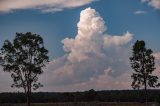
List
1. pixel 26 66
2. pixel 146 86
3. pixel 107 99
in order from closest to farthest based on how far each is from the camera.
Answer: pixel 26 66 < pixel 146 86 < pixel 107 99

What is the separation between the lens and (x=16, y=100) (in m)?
114

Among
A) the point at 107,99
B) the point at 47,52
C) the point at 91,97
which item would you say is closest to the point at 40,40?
the point at 47,52

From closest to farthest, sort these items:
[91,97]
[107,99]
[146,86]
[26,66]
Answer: [26,66] → [146,86] → [91,97] → [107,99]

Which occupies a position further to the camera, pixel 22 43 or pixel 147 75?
pixel 147 75

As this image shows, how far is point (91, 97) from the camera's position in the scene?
112500mm

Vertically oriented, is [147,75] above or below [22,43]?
below

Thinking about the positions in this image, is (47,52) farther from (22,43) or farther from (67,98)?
(67,98)

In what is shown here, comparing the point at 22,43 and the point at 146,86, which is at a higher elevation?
the point at 22,43

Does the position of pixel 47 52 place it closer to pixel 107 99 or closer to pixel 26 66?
pixel 26 66

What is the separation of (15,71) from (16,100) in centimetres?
6686

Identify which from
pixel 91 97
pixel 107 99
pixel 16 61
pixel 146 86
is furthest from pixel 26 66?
pixel 107 99

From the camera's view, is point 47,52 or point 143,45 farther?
point 143,45

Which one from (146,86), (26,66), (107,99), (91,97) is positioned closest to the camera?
(26,66)

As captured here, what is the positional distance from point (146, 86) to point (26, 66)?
14.9 m
